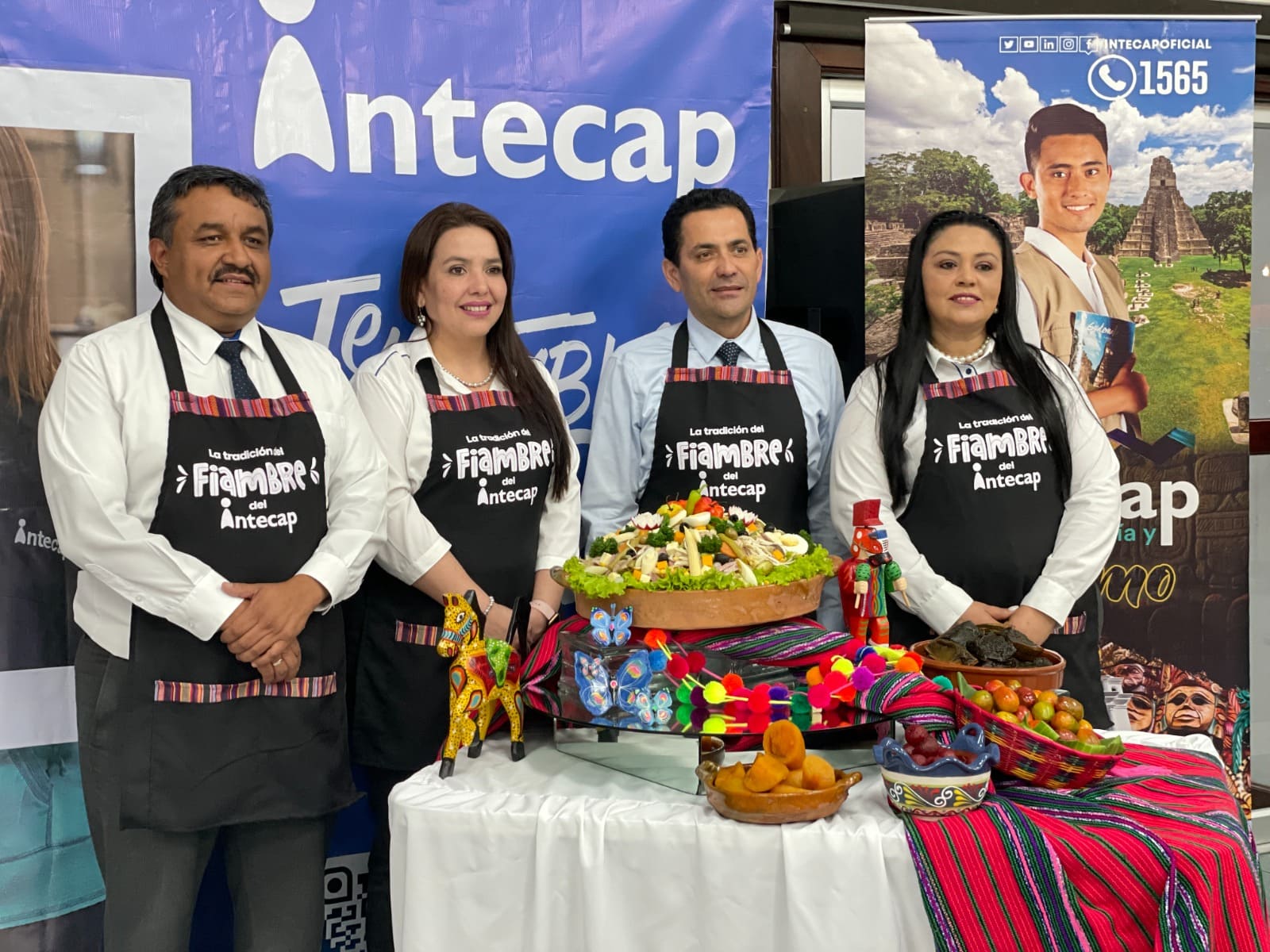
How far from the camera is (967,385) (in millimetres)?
3098

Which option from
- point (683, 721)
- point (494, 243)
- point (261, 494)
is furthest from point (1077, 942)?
point (494, 243)

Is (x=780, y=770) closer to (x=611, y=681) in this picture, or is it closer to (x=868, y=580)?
(x=611, y=681)

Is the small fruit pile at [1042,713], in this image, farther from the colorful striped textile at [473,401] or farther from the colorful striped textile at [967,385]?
the colorful striped textile at [473,401]

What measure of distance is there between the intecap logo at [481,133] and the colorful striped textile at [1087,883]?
214cm

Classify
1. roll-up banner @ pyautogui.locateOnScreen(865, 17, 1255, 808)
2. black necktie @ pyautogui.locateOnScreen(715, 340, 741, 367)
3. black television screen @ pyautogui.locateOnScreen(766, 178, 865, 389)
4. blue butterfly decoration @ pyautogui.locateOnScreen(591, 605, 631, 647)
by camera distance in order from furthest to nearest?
black television screen @ pyautogui.locateOnScreen(766, 178, 865, 389)
roll-up banner @ pyautogui.locateOnScreen(865, 17, 1255, 808)
black necktie @ pyautogui.locateOnScreen(715, 340, 741, 367)
blue butterfly decoration @ pyautogui.locateOnScreen(591, 605, 631, 647)

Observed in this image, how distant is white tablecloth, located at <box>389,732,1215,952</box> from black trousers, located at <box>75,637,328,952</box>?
23.5 inches

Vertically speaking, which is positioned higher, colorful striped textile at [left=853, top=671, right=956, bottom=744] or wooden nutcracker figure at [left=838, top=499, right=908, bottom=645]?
wooden nutcracker figure at [left=838, top=499, right=908, bottom=645]

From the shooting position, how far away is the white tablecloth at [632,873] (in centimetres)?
201

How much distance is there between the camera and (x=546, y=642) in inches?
98.6

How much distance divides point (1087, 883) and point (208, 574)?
1642mm

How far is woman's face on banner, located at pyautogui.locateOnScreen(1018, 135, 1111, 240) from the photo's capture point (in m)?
3.61

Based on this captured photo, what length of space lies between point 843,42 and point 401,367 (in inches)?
80.3

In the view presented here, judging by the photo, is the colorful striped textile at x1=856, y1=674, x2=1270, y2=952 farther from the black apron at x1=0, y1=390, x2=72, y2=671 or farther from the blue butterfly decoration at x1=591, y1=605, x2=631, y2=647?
the black apron at x1=0, y1=390, x2=72, y2=671

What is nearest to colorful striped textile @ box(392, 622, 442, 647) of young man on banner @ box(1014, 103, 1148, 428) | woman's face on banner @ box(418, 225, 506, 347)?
woman's face on banner @ box(418, 225, 506, 347)
